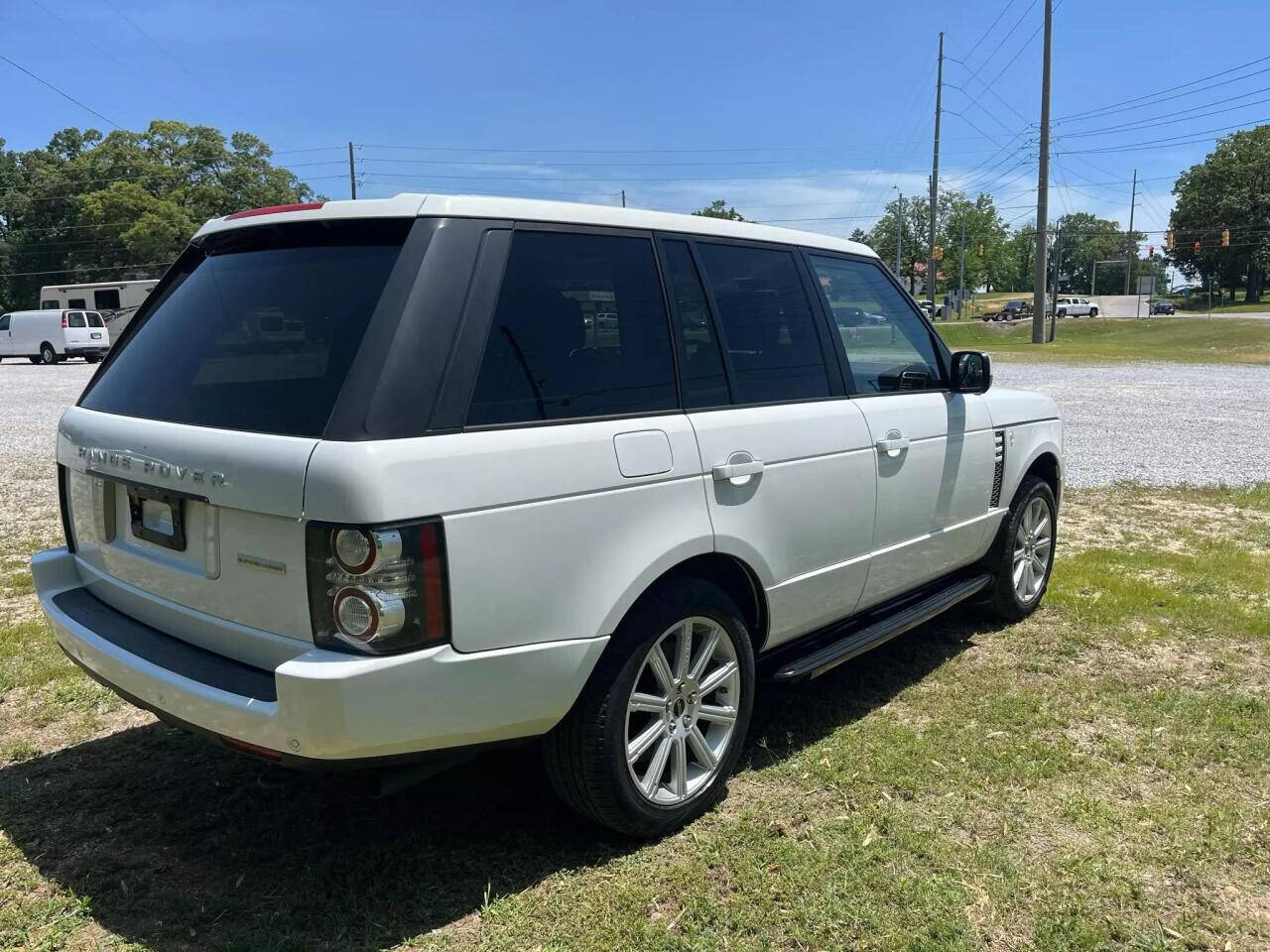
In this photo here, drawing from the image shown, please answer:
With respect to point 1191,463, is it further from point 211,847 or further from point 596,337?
point 211,847

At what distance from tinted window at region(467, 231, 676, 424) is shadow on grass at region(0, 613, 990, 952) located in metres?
1.30

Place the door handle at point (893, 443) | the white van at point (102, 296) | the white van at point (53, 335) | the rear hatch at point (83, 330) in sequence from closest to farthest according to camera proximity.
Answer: the door handle at point (893, 443) < the rear hatch at point (83, 330) < the white van at point (53, 335) < the white van at point (102, 296)

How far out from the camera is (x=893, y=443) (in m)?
3.87

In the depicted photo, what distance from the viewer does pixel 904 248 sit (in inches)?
3556

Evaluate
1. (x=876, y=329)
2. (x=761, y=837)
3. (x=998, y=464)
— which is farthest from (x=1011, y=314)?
(x=761, y=837)

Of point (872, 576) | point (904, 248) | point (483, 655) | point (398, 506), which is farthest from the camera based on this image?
point (904, 248)

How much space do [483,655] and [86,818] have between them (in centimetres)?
179

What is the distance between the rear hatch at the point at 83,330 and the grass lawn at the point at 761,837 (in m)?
32.5

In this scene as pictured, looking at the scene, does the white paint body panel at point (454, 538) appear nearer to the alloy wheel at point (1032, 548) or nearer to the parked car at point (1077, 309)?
the alloy wheel at point (1032, 548)

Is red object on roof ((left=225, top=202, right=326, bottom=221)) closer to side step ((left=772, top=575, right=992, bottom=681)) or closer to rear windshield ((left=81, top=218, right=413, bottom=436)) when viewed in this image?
rear windshield ((left=81, top=218, right=413, bottom=436))

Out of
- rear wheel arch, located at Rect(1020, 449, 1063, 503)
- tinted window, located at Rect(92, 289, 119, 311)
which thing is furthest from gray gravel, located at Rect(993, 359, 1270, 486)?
tinted window, located at Rect(92, 289, 119, 311)

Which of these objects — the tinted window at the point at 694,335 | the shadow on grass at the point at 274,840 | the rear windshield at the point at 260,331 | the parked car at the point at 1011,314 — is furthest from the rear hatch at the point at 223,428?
the parked car at the point at 1011,314

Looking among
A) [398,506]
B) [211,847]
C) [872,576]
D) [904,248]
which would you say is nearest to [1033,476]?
[872,576]

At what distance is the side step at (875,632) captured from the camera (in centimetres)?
347
